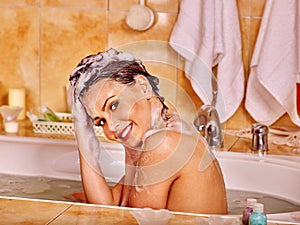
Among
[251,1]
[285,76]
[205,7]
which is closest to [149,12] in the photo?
[205,7]

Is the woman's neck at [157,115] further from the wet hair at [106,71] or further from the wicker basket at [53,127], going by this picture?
the wicker basket at [53,127]

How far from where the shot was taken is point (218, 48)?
2389 millimetres

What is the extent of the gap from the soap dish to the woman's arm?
0.47ft

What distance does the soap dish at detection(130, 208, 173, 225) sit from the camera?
4.39 feet

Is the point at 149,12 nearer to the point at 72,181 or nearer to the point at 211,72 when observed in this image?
the point at 211,72

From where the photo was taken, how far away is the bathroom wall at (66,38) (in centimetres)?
250

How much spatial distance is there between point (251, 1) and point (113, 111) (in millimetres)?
1154

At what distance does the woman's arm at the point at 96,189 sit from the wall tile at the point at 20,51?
1171 mm

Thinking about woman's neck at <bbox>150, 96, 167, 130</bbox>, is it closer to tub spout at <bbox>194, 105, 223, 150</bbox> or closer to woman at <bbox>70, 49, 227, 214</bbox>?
woman at <bbox>70, 49, 227, 214</bbox>

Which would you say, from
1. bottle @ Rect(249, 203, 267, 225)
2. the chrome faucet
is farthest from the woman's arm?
the chrome faucet

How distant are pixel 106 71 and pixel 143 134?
0.50 feet

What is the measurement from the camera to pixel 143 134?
58.1 inches

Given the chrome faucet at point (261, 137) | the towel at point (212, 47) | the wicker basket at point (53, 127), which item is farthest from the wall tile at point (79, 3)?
the chrome faucet at point (261, 137)

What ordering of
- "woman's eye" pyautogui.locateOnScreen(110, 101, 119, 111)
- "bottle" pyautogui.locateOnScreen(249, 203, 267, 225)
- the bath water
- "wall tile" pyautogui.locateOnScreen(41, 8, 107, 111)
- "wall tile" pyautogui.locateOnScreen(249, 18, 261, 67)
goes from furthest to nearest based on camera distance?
1. "wall tile" pyautogui.locateOnScreen(41, 8, 107, 111)
2. "wall tile" pyautogui.locateOnScreen(249, 18, 261, 67)
3. the bath water
4. "woman's eye" pyautogui.locateOnScreen(110, 101, 119, 111)
5. "bottle" pyautogui.locateOnScreen(249, 203, 267, 225)
